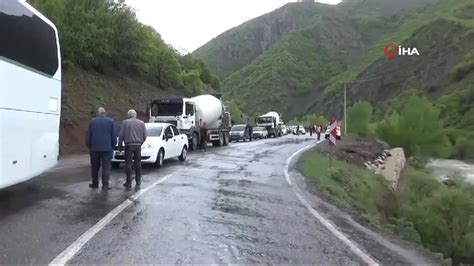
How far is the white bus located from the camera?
8.81m

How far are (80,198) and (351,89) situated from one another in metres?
139

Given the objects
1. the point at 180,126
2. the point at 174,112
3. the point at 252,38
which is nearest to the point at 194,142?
the point at 180,126

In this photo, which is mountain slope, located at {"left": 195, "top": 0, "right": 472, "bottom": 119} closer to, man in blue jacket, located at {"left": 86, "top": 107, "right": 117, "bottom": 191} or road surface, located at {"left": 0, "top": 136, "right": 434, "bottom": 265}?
road surface, located at {"left": 0, "top": 136, "right": 434, "bottom": 265}

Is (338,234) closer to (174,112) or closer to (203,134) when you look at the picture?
(174,112)

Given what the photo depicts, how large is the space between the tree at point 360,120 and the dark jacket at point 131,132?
60520 millimetres

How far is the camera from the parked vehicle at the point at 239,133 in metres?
50.3

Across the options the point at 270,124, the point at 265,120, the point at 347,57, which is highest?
the point at 347,57

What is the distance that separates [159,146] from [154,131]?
925mm

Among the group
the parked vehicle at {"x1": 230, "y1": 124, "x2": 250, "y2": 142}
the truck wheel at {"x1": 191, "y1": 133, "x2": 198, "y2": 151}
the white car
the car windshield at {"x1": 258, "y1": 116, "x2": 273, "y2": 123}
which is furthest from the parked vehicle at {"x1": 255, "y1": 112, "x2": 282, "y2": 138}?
the white car

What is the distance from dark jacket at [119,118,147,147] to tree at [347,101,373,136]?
199ft

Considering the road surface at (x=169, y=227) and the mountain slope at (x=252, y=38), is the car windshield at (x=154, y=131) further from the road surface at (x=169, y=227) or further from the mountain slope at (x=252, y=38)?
the mountain slope at (x=252, y=38)

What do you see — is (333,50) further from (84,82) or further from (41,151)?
(41,151)

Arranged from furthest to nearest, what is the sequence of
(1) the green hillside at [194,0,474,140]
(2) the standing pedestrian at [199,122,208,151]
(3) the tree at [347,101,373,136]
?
(1) the green hillside at [194,0,474,140] < (3) the tree at [347,101,373,136] < (2) the standing pedestrian at [199,122,208,151]

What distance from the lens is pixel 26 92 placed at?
9.73 meters
